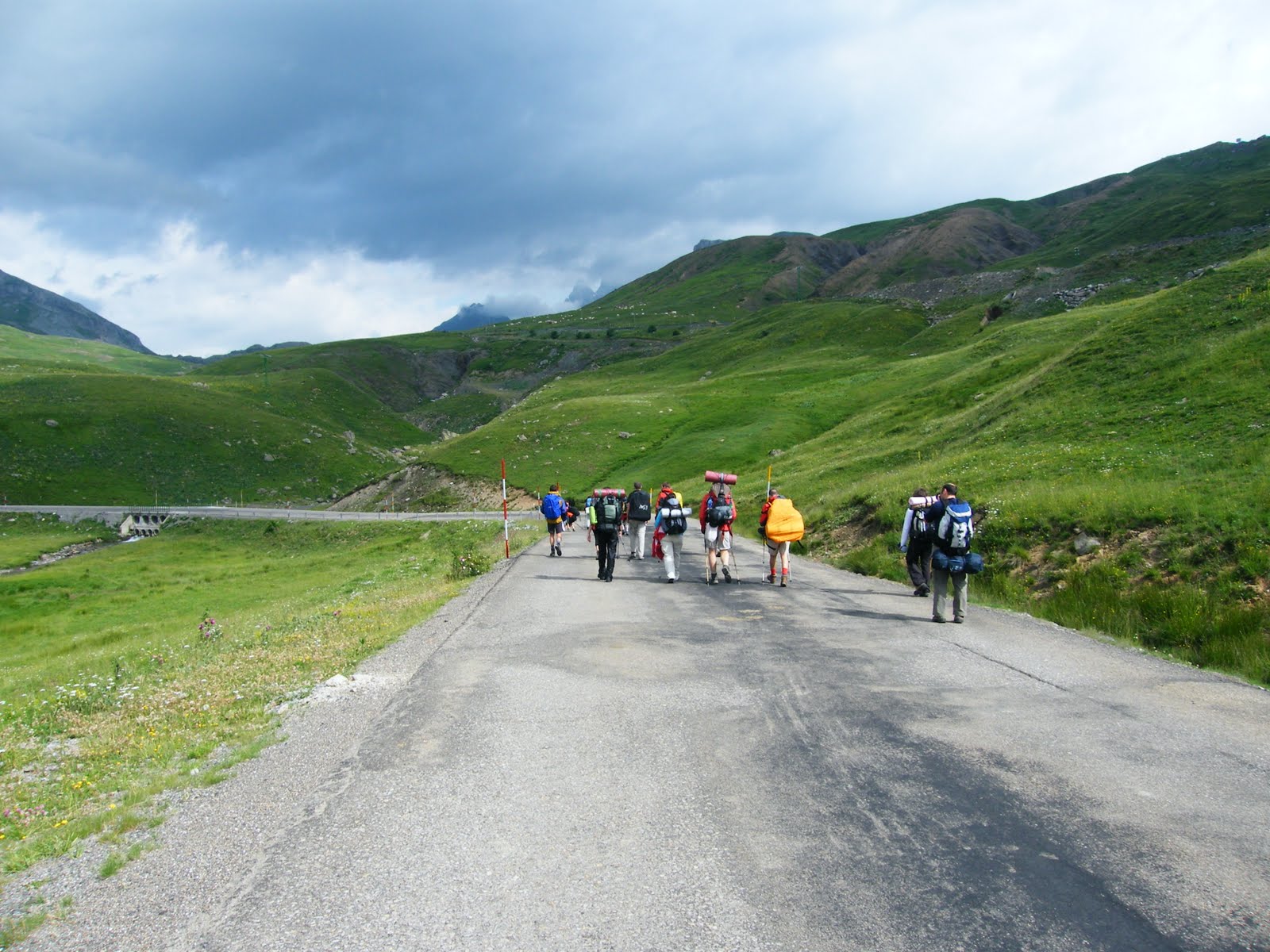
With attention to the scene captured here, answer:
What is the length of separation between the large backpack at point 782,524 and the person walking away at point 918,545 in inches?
97.8

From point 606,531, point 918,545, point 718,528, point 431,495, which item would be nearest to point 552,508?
point 606,531

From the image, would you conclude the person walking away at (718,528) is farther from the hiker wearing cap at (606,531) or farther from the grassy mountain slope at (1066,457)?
the grassy mountain slope at (1066,457)

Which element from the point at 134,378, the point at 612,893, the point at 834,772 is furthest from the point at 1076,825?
the point at 134,378

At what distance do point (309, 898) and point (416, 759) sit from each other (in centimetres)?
234

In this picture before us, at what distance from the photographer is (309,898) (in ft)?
15.5

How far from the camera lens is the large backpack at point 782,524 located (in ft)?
60.6

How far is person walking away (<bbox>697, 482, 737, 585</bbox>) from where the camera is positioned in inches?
757

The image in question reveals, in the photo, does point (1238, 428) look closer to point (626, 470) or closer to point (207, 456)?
point (626, 470)

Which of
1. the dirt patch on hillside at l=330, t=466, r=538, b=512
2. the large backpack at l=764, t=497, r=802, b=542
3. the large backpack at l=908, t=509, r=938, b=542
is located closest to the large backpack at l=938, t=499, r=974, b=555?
Answer: the large backpack at l=908, t=509, r=938, b=542

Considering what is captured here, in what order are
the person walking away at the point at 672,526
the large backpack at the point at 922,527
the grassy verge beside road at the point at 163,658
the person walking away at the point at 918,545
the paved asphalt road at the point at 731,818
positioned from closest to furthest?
the paved asphalt road at the point at 731,818, the grassy verge beside road at the point at 163,658, the large backpack at the point at 922,527, the person walking away at the point at 918,545, the person walking away at the point at 672,526

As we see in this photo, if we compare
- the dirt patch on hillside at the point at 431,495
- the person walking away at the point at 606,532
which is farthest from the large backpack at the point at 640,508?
the dirt patch on hillside at the point at 431,495

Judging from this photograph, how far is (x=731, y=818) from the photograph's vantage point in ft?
18.7

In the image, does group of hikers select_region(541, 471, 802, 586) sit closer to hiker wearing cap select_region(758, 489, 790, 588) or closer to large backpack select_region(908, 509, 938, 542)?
hiker wearing cap select_region(758, 489, 790, 588)

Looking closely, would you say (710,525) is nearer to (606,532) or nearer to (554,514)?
(606,532)
